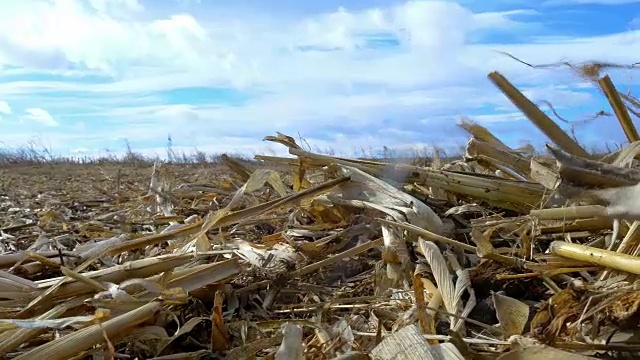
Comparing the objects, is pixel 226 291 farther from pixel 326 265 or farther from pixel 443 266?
pixel 443 266

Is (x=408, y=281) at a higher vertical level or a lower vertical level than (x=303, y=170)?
lower

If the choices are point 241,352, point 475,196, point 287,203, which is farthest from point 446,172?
point 241,352

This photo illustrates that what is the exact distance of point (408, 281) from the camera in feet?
5.38

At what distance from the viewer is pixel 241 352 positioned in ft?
4.42

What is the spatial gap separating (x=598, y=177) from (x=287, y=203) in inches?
41.6

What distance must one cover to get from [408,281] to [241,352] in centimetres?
49

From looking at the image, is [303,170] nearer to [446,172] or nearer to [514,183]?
[446,172]

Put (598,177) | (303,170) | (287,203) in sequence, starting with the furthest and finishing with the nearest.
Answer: (303,170), (287,203), (598,177)

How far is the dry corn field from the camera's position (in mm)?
1118

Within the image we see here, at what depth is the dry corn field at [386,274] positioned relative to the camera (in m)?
1.12

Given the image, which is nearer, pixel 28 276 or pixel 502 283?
pixel 502 283

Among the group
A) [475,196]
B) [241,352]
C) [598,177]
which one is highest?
[598,177]

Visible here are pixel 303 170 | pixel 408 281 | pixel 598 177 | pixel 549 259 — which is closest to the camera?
pixel 598 177

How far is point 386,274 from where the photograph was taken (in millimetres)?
1682
